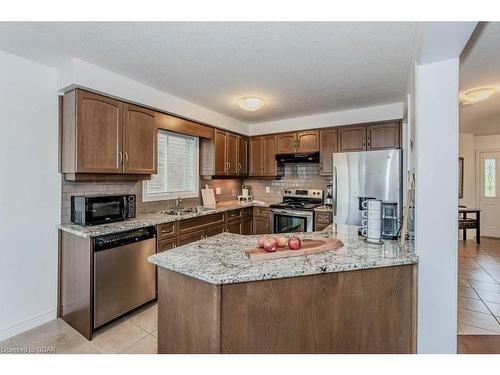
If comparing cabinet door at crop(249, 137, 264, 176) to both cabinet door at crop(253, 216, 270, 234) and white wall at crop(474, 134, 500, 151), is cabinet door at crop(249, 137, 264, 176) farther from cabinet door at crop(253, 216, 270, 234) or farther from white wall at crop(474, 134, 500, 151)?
white wall at crop(474, 134, 500, 151)

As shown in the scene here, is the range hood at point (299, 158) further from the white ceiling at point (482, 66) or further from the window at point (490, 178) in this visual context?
the window at point (490, 178)

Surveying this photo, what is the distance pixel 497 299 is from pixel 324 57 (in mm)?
3190

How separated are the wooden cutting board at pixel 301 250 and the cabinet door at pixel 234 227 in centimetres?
217

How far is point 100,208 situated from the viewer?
243cm

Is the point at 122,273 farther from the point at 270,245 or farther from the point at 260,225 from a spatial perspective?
the point at 260,225

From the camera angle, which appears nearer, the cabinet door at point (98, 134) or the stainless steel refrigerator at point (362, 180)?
the cabinet door at point (98, 134)

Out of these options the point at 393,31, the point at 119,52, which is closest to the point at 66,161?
the point at 119,52

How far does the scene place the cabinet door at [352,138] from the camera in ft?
12.3

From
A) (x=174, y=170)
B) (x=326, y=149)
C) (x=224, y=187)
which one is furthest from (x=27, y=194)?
(x=326, y=149)

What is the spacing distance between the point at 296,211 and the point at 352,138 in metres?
1.37

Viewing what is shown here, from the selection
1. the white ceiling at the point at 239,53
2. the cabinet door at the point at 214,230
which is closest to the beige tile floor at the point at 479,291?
the white ceiling at the point at 239,53

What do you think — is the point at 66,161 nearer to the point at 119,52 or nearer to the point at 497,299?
the point at 119,52

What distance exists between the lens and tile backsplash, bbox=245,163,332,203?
Answer: 445 centimetres

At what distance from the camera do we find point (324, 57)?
2.20 metres
